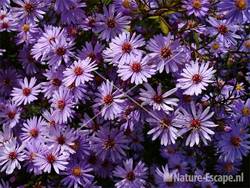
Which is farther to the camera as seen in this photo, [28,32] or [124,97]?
[28,32]

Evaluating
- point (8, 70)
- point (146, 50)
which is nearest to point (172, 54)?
point (146, 50)

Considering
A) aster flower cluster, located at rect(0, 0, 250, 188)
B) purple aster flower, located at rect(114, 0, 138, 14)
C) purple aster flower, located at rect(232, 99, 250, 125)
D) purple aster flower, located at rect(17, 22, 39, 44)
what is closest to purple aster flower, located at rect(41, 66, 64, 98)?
aster flower cluster, located at rect(0, 0, 250, 188)

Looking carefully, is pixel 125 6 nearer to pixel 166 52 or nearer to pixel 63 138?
pixel 166 52

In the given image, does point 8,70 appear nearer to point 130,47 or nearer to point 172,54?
point 130,47

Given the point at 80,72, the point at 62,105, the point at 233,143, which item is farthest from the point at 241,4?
the point at 62,105

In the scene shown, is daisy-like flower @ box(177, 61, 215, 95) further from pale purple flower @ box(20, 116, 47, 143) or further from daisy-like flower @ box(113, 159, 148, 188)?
pale purple flower @ box(20, 116, 47, 143)

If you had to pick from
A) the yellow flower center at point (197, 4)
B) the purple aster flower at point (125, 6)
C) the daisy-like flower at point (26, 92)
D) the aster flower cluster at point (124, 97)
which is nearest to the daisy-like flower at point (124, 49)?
the aster flower cluster at point (124, 97)
